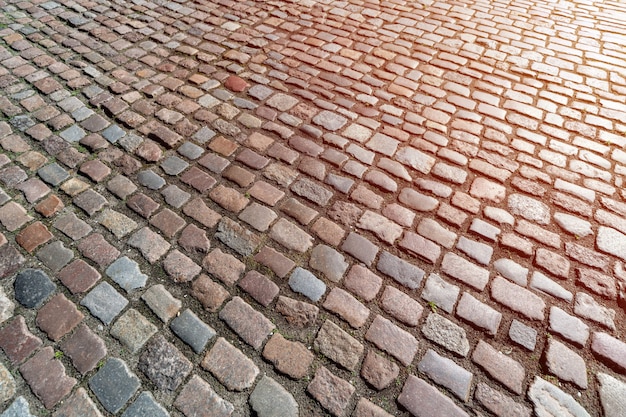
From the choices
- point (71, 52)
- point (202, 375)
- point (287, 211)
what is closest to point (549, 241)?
point (287, 211)

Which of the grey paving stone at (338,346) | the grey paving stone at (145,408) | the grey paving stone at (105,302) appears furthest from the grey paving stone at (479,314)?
the grey paving stone at (105,302)

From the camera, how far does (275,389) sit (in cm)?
171

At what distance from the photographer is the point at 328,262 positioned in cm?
219

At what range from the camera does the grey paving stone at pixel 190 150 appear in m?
2.76

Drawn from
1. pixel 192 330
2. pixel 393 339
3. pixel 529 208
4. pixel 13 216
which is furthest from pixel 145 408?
pixel 529 208

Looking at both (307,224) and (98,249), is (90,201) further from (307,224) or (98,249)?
(307,224)

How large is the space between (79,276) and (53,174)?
945 millimetres

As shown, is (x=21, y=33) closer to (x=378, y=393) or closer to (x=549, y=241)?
(x=378, y=393)

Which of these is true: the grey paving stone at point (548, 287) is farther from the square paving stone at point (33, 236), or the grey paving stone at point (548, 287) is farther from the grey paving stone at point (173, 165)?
the square paving stone at point (33, 236)

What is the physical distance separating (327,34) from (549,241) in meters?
3.12

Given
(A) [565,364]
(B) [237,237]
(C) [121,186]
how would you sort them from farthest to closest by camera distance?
(C) [121,186]
(B) [237,237]
(A) [565,364]

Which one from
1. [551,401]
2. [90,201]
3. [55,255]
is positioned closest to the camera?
[551,401]

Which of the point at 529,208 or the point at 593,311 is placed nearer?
the point at 593,311

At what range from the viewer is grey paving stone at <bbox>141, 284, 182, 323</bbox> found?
1935mm
